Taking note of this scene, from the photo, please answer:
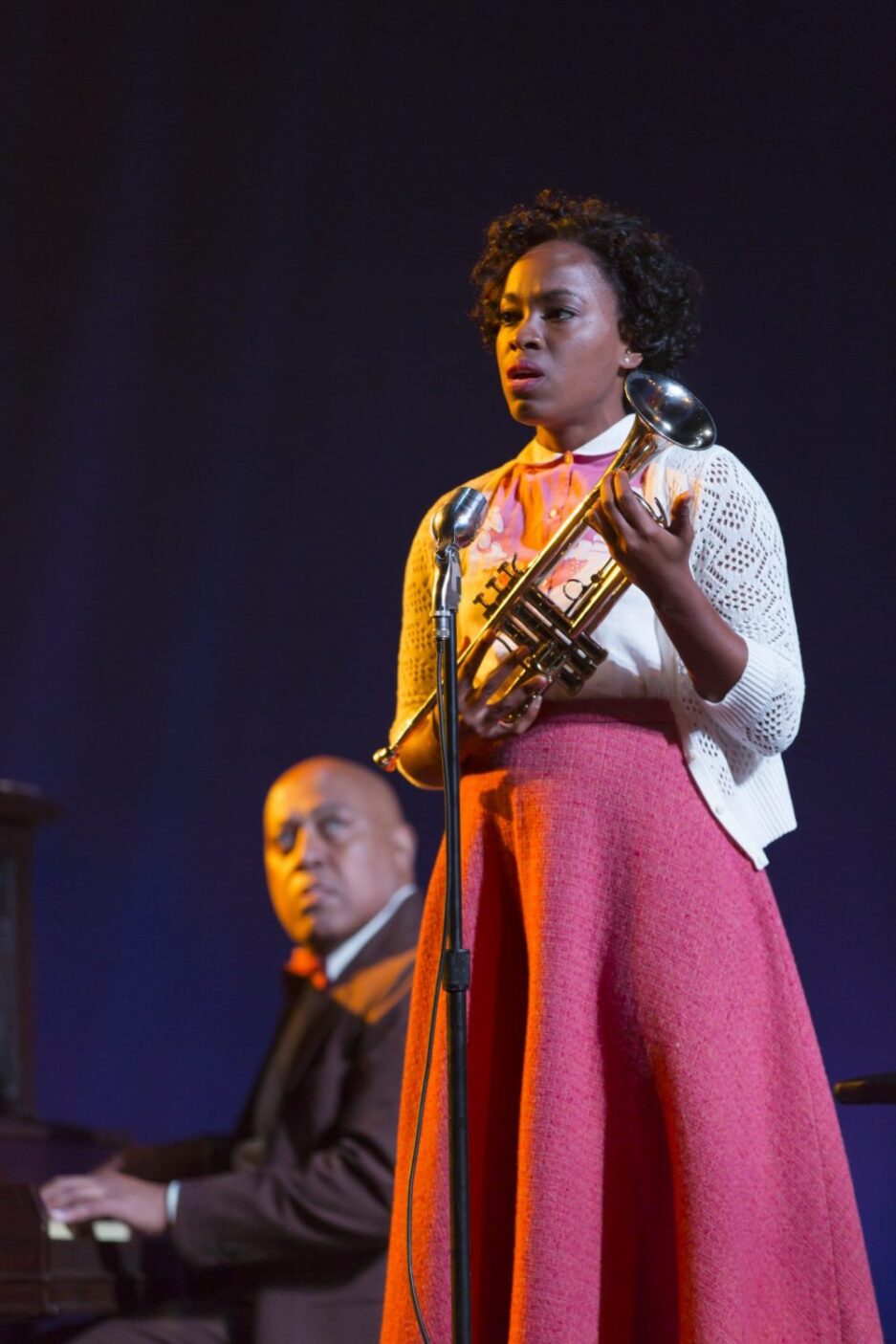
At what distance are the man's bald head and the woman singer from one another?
6.42 feet

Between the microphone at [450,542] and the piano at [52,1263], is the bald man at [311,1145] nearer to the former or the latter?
the piano at [52,1263]

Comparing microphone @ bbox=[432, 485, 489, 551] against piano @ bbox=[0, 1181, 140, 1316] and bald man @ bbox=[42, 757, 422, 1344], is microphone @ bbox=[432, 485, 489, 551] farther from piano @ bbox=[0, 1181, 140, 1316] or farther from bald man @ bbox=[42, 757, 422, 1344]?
piano @ bbox=[0, 1181, 140, 1316]

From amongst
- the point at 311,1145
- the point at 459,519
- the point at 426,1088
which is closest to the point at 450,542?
the point at 459,519

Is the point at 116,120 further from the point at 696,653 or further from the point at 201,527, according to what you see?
the point at 696,653

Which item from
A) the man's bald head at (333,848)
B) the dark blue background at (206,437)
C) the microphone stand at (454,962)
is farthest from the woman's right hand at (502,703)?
the dark blue background at (206,437)

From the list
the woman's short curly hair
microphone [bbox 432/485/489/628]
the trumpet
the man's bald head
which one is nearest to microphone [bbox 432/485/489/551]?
microphone [bbox 432/485/489/628]

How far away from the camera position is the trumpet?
7.04ft

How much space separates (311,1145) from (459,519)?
2.19m

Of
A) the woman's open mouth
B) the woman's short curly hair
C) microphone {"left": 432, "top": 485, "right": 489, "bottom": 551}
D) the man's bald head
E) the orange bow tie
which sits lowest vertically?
the orange bow tie

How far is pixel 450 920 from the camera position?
2.07 metres

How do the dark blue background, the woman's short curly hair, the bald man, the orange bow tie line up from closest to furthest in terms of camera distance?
the woman's short curly hair
the bald man
the orange bow tie
the dark blue background

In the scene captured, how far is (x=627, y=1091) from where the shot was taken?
2168mm

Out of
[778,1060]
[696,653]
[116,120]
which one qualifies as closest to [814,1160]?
[778,1060]

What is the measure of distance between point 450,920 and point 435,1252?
442mm
